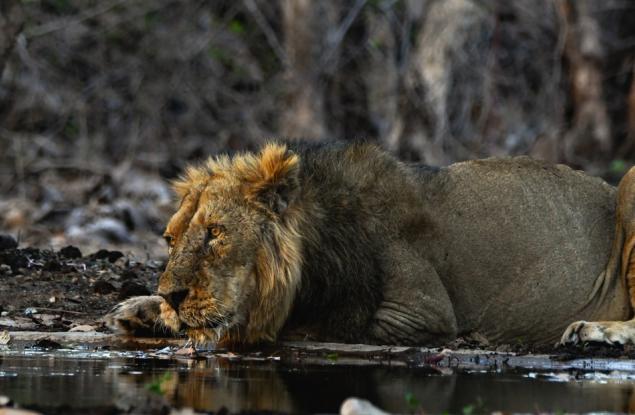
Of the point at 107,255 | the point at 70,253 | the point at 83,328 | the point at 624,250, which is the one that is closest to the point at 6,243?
the point at 70,253

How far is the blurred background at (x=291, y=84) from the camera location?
47.2 ft

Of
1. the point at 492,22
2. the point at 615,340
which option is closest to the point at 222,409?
the point at 615,340

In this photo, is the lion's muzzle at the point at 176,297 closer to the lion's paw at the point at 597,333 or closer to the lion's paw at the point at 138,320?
the lion's paw at the point at 138,320

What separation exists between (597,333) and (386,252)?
3.56 feet

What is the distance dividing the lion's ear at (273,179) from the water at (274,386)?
2.61 ft

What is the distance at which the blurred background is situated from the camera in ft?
47.2

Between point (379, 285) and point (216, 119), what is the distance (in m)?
10.1

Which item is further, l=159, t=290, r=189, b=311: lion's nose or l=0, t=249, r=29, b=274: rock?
l=0, t=249, r=29, b=274: rock

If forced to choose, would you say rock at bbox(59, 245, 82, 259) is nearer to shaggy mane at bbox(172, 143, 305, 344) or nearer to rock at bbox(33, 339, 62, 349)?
rock at bbox(33, 339, 62, 349)

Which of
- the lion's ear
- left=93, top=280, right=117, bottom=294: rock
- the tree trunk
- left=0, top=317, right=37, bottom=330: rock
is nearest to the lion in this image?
the lion's ear

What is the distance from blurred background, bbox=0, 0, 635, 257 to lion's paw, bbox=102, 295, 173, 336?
22.6ft

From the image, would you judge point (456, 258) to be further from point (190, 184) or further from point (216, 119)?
point (216, 119)

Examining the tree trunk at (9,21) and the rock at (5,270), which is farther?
the tree trunk at (9,21)

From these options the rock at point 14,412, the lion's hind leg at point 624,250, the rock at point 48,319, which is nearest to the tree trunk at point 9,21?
the rock at point 48,319
